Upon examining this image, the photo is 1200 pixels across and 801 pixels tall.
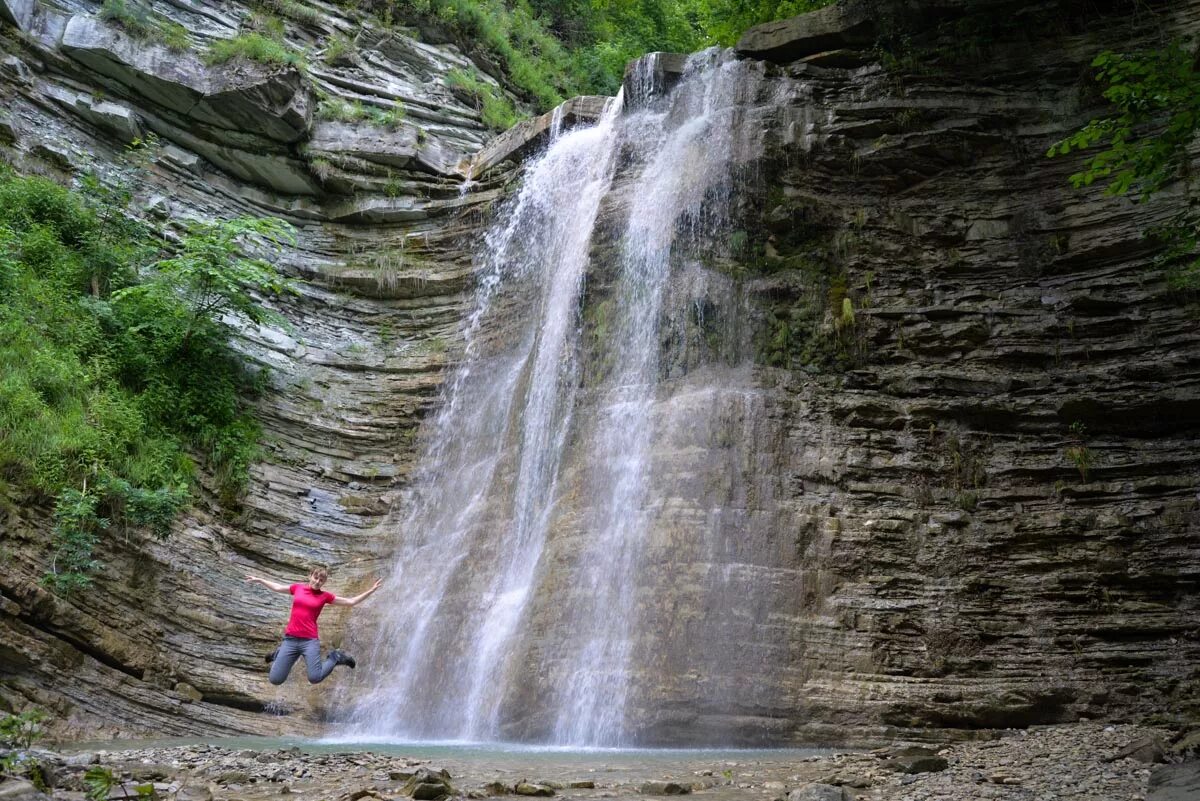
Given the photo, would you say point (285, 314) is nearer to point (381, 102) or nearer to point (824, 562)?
point (381, 102)

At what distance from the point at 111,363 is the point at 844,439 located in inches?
A: 388

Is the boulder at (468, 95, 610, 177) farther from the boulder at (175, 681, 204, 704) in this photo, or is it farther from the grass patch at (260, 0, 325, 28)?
the boulder at (175, 681, 204, 704)

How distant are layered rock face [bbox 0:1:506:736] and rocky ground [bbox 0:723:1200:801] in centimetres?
328

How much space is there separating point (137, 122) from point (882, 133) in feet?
39.6

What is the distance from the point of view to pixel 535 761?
7.36 meters

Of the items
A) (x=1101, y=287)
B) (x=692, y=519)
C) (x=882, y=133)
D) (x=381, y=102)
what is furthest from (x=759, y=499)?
(x=381, y=102)

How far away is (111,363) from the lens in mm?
12836

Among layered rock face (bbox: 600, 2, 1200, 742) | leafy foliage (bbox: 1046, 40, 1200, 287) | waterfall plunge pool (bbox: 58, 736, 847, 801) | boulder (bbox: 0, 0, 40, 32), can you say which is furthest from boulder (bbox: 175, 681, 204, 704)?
boulder (bbox: 0, 0, 40, 32)

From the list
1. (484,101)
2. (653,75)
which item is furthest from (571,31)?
(653,75)

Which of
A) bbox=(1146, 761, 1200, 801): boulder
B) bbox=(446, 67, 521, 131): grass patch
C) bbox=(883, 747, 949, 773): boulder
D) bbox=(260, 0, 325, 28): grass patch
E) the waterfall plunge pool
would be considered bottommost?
the waterfall plunge pool

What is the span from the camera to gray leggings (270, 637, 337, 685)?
849 cm

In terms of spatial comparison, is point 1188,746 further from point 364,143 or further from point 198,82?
point 198,82

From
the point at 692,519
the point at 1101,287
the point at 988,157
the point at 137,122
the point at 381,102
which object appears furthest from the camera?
the point at 381,102

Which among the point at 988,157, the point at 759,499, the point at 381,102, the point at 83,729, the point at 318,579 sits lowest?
the point at 83,729
